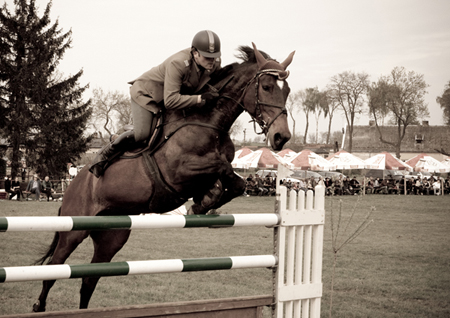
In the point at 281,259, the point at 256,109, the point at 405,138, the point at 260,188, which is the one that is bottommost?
the point at 260,188

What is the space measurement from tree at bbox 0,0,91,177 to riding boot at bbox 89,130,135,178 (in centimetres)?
2688

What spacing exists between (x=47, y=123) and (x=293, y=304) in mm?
29605

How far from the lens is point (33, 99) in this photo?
3009 centimetres

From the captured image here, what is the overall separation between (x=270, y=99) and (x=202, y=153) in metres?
0.73

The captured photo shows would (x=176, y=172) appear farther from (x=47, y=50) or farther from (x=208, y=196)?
(x=47, y=50)

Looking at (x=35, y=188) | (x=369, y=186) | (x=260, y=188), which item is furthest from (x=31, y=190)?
(x=369, y=186)

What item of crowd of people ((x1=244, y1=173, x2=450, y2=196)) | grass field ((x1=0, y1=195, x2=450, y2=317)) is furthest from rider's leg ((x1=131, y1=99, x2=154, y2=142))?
crowd of people ((x1=244, y1=173, x2=450, y2=196))

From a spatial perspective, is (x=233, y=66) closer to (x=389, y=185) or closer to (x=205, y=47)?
(x=205, y=47)

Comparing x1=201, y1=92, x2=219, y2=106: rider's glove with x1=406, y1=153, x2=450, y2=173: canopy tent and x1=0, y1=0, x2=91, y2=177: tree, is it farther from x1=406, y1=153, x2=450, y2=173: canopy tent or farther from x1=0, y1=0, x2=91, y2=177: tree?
x1=406, y1=153, x2=450, y2=173: canopy tent

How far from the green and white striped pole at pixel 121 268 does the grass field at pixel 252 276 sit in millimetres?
2225

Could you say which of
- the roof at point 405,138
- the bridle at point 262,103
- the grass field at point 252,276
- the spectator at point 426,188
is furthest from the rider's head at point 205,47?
the roof at point 405,138

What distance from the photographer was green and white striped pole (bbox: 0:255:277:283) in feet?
8.05

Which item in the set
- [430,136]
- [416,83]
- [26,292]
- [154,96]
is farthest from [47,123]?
[430,136]

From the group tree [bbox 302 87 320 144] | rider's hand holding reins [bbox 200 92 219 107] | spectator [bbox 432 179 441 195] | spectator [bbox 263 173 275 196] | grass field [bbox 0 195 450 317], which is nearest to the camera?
rider's hand holding reins [bbox 200 92 219 107]
